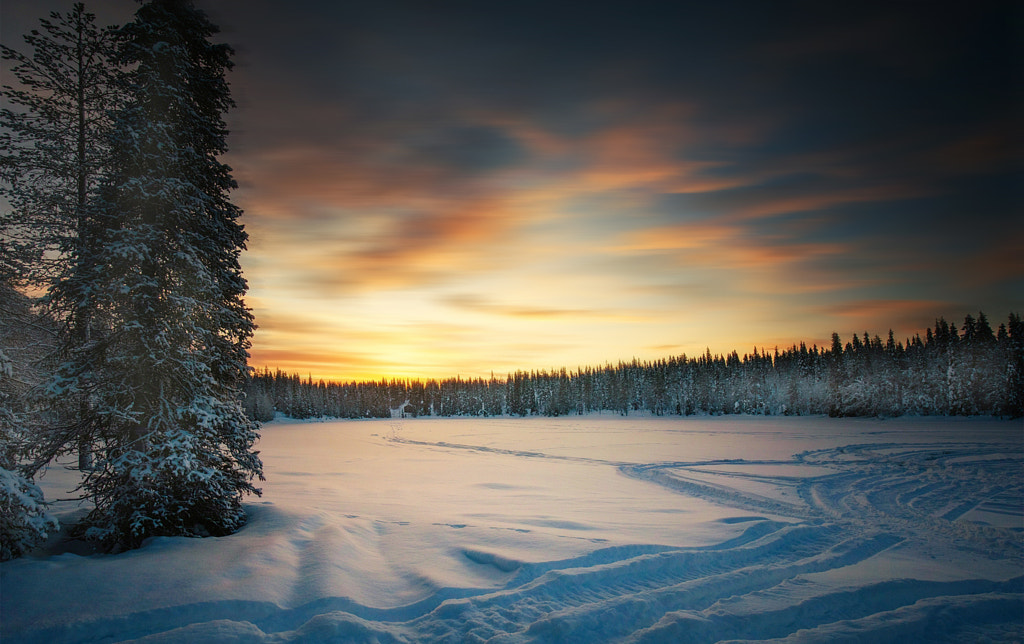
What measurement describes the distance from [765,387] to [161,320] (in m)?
123

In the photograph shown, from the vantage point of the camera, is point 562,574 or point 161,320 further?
point 161,320

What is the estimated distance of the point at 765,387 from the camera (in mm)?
107125

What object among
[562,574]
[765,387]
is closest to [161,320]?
[562,574]

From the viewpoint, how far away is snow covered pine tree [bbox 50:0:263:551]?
8.05m

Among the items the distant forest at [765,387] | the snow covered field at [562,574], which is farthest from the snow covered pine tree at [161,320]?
the distant forest at [765,387]

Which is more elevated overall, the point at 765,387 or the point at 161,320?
the point at 161,320

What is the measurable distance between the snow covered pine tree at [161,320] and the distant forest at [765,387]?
1315 cm

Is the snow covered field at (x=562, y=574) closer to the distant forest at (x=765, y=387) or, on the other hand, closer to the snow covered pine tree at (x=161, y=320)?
the snow covered pine tree at (x=161, y=320)

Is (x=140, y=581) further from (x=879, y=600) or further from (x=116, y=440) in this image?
(x=879, y=600)

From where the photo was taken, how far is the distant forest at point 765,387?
6419 centimetres

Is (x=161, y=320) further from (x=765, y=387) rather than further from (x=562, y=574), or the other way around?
(x=765, y=387)

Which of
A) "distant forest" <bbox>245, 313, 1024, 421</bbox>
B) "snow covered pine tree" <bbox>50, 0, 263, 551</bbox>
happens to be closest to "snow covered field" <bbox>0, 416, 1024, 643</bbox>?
"snow covered pine tree" <bbox>50, 0, 263, 551</bbox>

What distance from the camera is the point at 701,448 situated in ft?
89.6

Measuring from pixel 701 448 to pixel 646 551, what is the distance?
22.6m
